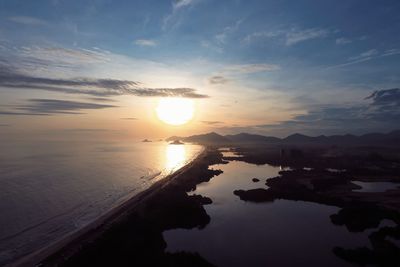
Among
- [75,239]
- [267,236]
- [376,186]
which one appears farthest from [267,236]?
[376,186]

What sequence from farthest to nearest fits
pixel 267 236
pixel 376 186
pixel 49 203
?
pixel 376 186, pixel 49 203, pixel 267 236

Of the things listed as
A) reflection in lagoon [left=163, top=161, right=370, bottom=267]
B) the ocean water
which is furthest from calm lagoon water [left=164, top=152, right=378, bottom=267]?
the ocean water

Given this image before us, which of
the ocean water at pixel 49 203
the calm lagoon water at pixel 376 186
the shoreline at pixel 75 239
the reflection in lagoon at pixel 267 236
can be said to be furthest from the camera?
the calm lagoon water at pixel 376 186

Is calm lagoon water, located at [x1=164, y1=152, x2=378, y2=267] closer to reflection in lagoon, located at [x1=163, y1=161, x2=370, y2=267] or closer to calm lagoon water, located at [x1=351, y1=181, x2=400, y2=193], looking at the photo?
reflection in lagoon, located at [x1=163, y1=161, x2=370, y2=267]

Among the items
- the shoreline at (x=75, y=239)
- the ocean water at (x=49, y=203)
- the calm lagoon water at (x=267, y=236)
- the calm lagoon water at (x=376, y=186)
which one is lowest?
the ocean water at (x=49, y=203)

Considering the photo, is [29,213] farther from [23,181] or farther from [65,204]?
[23,181]

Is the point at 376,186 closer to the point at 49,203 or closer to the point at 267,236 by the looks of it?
the point at 267,236

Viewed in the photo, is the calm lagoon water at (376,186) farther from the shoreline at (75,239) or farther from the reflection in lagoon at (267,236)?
the shoreline at (75,239)

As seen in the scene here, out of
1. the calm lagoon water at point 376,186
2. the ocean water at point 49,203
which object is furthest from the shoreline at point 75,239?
the calm lagoon water at point 376,186

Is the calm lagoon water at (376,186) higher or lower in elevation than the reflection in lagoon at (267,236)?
higher
